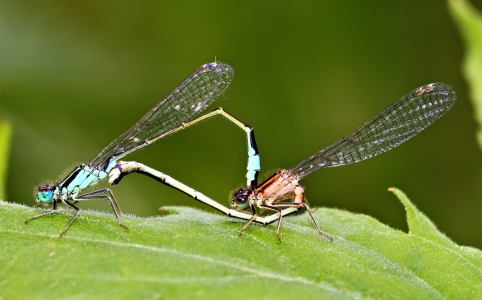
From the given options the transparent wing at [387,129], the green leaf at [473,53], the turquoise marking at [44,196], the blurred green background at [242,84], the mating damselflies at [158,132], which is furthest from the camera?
the blurred green background at [242,84]

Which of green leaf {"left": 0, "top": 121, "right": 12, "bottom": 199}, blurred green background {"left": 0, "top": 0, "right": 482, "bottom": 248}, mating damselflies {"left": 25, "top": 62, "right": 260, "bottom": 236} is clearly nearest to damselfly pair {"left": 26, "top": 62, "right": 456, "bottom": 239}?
mating damselflies {"left": 25, "top": 62, "right": 260, "bottom": 236}

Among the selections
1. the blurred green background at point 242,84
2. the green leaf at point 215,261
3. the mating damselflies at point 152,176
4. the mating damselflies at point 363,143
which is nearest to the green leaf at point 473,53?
the mating damselflies at point 363,143

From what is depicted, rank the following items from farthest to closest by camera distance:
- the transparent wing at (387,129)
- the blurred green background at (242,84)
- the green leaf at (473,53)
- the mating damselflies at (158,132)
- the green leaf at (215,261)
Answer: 1. the blurred green background at (242,84)
2. the green leaf at (473,53)
3. the transparent wing at (387,129)
4. the mating damselflies at (158,132)
5. the green leaf at (215,261)

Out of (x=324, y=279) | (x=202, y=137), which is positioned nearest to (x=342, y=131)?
(x=202, y=137)

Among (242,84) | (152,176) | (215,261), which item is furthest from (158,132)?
(242,84)

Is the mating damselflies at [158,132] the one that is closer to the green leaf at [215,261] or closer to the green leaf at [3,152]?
the green leaf at [3,152]

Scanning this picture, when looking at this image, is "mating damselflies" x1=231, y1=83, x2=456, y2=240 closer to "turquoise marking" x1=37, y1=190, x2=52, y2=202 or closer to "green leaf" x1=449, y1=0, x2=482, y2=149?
"green leaf" x1=449, y1=0, x2=482, y2=149
